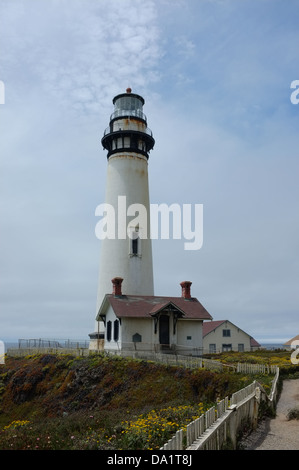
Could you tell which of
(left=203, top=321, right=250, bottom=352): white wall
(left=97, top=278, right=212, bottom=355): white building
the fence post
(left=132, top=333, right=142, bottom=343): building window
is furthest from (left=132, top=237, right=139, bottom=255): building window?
the fence post

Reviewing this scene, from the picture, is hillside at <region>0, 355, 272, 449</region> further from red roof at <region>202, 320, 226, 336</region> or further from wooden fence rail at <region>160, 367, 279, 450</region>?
red roof at <region>202, 320, 226, 336</region>

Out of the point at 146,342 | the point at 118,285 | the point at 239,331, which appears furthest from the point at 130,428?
the point at 239,331

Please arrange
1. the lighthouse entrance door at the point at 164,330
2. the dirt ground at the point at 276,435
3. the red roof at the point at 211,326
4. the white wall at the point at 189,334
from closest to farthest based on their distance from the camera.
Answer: the dirt ground at the point at 276,435 < the lighthouse entrance door at the point at 164,330 < the white wall at the point at 189,334 < the red roof at the point at 211,326

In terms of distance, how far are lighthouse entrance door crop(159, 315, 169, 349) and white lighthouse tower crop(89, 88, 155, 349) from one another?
535 cm

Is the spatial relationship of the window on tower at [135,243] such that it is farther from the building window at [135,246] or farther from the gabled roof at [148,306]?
the gabled roof at [148,306]

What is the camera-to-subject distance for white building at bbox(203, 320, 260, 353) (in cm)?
5412

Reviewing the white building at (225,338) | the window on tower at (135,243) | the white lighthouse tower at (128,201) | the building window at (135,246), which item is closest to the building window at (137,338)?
the white lighthouse tower at (128,201)

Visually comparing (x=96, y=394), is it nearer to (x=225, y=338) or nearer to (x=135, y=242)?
(x=135, y=242)

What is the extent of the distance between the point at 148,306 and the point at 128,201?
32.8 feet

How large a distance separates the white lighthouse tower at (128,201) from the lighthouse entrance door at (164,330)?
5355 mm

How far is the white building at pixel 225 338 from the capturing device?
5412cm

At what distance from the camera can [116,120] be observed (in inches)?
1567
